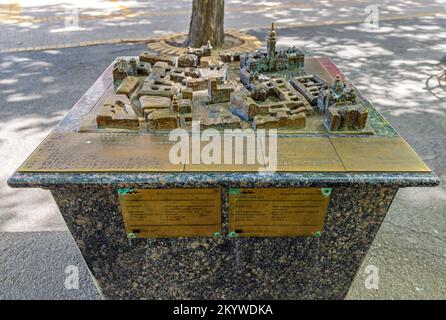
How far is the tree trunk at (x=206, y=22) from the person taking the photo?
18.8 feet

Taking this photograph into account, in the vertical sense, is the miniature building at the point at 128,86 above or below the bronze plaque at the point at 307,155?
above

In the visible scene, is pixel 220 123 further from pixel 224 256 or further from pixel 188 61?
pixel 188 61

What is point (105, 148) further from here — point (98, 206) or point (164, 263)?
point (164, 263)

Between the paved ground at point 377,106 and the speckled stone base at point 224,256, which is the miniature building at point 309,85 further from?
the paved ground at point 377,106

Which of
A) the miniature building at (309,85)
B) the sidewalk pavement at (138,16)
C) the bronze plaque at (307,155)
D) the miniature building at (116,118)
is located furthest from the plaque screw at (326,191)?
the sidewalk pavement at (138,16)

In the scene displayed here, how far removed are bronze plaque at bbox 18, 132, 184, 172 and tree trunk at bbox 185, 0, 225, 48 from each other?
4.29 metres

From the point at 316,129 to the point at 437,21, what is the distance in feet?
28.8

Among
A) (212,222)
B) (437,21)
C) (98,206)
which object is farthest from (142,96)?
(437,21)

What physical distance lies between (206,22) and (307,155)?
15.1 feet

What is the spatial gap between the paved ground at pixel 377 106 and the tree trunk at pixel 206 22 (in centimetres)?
138

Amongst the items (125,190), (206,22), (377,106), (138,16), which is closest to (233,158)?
(125,190)

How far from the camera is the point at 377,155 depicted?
192 cm

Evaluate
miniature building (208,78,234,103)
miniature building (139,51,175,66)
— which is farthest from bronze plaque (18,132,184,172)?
miniature building (139,51,175,66)

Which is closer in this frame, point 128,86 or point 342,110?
point 342,110
